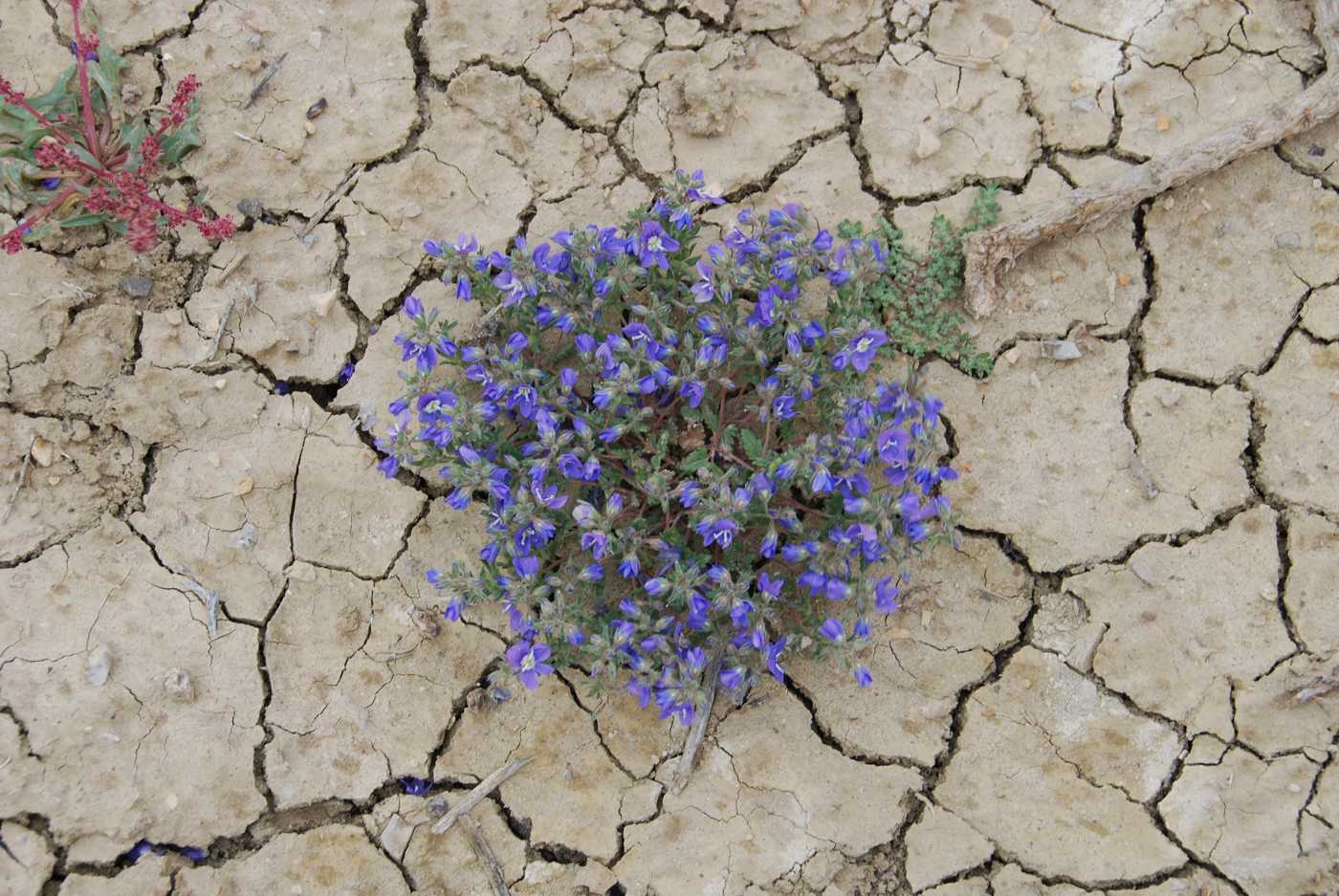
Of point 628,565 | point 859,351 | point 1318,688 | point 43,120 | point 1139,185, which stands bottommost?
point 628,565

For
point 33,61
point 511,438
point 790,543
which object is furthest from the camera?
point 33,61

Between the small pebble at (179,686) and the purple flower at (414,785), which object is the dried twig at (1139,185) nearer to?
the purple flower at (414,785)

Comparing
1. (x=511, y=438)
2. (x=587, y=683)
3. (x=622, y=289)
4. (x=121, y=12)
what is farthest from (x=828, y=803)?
(x=121, y=12)

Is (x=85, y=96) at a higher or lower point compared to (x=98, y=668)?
higher

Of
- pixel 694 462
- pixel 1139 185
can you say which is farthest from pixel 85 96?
pixel 1139 185

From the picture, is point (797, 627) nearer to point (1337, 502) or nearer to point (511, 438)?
point (511, 438)

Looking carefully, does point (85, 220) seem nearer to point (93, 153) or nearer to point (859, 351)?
point (93, 153)

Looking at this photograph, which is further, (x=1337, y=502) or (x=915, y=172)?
(x=915, y=172)
